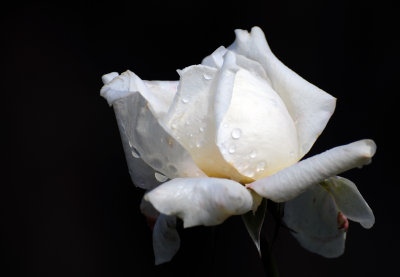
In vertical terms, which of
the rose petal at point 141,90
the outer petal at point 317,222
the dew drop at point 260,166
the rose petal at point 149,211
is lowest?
the outer petal at point 317,222

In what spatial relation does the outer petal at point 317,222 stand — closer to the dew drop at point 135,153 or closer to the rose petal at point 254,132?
the rose petal at point 254,132

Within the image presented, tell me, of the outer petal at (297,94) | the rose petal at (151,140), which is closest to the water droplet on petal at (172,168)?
the rose petal at (151,140)

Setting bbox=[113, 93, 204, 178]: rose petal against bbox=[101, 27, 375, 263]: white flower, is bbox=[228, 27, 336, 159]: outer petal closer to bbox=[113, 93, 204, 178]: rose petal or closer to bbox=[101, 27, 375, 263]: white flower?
bbox=[101, 27, 375, 263]: white flower

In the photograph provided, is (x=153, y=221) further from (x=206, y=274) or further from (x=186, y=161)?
(x=206, y=274)

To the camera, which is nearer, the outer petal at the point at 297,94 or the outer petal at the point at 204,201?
the outer petal at the point at 204,201

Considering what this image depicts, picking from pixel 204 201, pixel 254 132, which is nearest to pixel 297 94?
pixel 254 132

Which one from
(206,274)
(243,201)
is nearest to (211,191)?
(243,201)

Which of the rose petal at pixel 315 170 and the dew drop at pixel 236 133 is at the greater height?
the dew drop at pixel 236 133
